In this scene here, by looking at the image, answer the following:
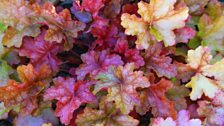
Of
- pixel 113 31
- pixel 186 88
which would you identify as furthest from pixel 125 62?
pixel 186 88

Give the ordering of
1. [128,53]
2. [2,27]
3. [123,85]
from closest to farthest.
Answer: [123,85] < [128,53] < [2,27]

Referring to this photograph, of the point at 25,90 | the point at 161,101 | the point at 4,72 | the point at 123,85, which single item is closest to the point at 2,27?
the point at 4,72

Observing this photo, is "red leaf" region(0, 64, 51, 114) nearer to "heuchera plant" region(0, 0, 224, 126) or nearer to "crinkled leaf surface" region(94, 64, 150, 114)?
→ "heuchera plant" region(0, 0, 224, 126)

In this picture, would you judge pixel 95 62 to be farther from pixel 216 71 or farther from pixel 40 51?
pixel 216 71

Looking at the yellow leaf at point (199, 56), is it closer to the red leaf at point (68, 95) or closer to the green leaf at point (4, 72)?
the red leaf at point (68, 95)

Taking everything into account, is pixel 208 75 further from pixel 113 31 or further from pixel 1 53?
pixel 1 53

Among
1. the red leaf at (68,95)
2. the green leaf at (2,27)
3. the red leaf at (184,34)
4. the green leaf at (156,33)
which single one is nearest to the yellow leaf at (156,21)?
the green leaf at (156,33)

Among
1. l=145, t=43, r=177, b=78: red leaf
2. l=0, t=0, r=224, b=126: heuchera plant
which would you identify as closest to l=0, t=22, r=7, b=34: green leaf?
l=0, t=0, r=224, b=126: heuchera plant
